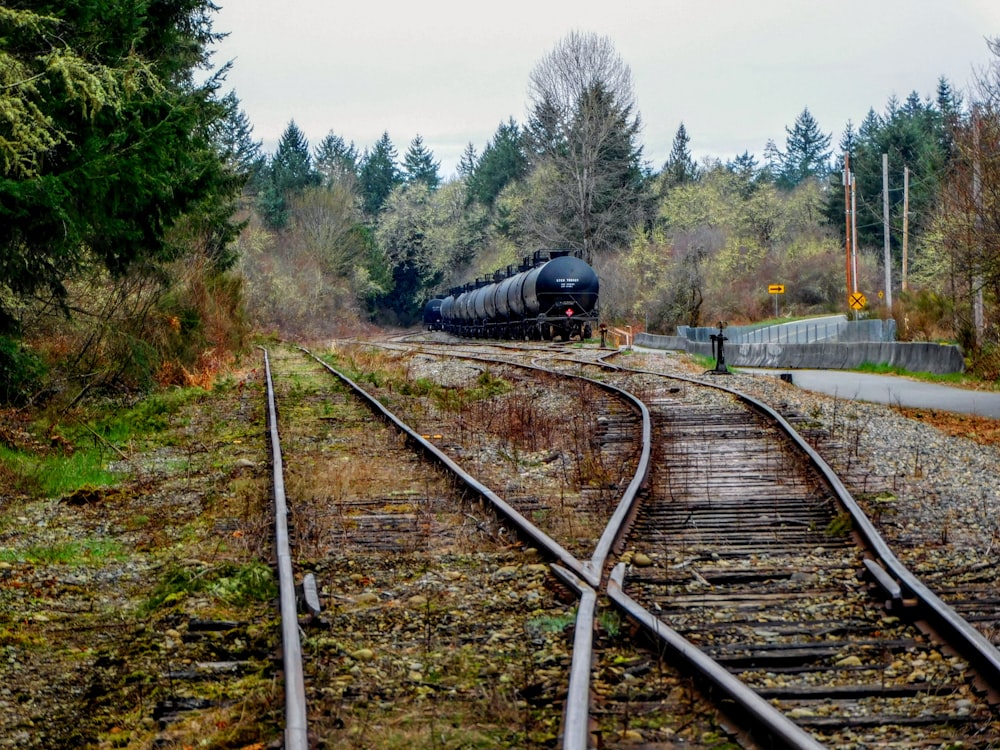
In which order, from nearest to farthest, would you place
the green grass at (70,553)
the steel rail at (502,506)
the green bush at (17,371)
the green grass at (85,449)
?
the steel rail at (502,506)
the green grass at (70,553)
the green grass at (85,449)
the green bush at (17,371)

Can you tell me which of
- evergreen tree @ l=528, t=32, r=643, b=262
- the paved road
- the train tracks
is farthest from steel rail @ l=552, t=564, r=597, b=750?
evergreen tree @ l=528, t=32, r=643, b=262

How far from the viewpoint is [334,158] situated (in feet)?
477

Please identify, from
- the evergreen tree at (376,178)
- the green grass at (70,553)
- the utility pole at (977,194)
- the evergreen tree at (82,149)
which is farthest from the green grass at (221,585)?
the evergreen tree at (376,178)

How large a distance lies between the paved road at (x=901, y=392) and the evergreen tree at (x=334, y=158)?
114m

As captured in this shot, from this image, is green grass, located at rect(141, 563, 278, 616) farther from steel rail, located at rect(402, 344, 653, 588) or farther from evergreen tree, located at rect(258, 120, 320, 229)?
evergreen tree, located at rect(258, 120, 320, 229)

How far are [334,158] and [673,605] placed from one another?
472ft

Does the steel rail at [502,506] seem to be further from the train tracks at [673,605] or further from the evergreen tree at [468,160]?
the evergreen tree at [468,160]

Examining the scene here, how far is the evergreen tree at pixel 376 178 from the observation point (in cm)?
14506

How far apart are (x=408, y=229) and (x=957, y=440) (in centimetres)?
9521

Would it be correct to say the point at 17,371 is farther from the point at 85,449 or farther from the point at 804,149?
the point at 804,149

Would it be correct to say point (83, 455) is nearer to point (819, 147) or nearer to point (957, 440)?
point (957, 440)

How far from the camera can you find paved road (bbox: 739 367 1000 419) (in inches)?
734

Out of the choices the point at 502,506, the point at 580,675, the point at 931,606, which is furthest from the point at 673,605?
the point at 502,506

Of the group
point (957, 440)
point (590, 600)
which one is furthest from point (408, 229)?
point (590, 600)
